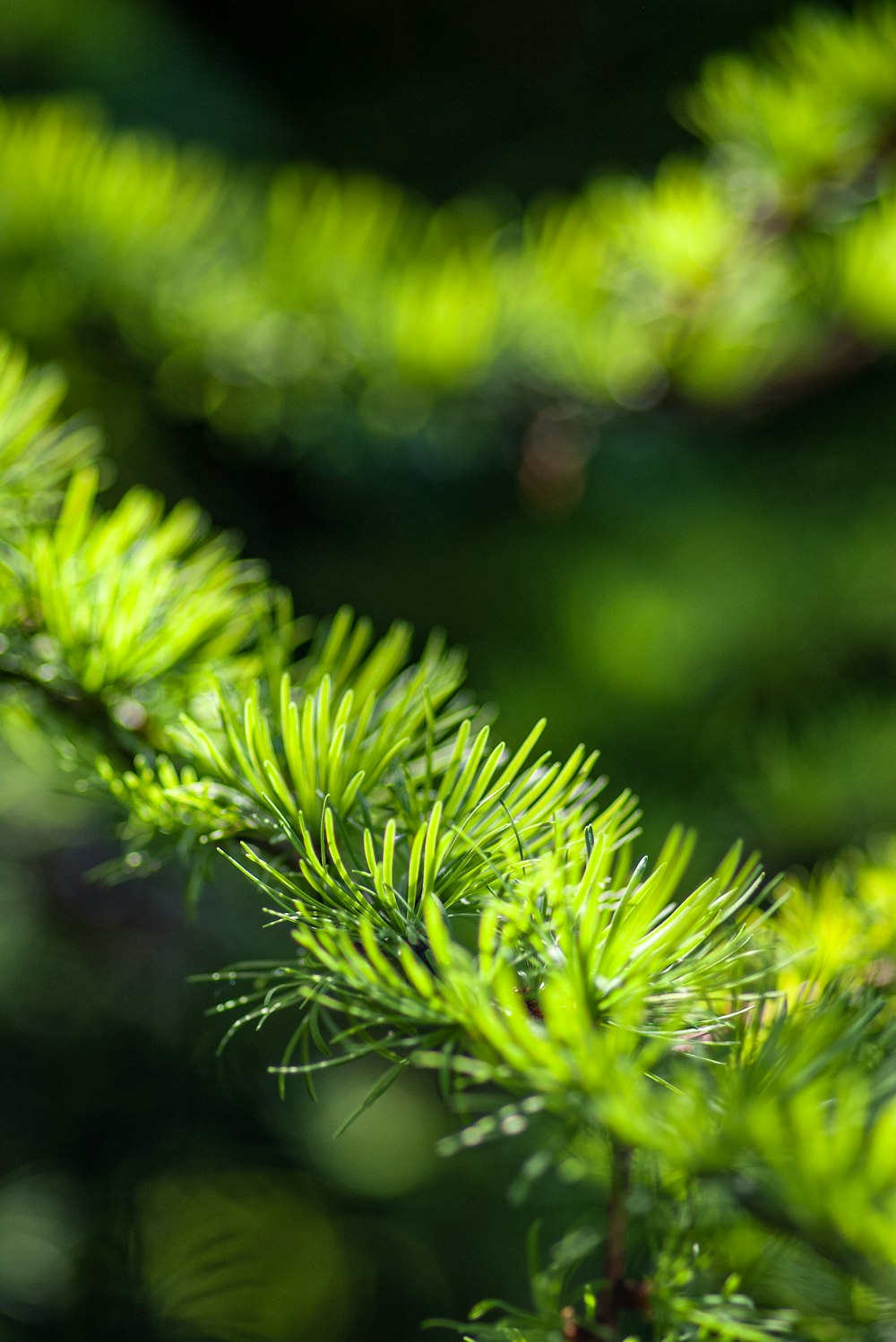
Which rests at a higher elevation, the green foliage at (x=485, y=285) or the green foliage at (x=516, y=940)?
the green foliage at (x=485, y=285)

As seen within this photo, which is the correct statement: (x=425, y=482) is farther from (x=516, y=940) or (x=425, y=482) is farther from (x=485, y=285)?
(x=516, y=940)

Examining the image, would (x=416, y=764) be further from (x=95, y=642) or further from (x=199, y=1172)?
(x=199, y=1172)

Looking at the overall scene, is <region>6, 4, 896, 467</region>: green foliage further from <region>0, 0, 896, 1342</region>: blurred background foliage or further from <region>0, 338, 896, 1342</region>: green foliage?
<region>0, 338, 896, 1342</region>: green foliage

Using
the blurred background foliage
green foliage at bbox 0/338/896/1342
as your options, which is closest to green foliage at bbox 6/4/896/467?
the blurred background foliage

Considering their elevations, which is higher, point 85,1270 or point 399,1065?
point 399,1065

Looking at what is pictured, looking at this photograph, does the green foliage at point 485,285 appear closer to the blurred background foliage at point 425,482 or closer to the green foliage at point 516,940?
the blurred background foliage at point 425,482

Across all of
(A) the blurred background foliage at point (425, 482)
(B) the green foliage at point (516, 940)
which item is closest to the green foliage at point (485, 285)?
(A) the blurred background foliage at point (425, 482)

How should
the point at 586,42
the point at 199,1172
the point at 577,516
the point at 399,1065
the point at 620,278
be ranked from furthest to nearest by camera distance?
the point at 586,42 → the point at 577,516 → the point at 199,1172 → the point at 620,278 → the point at 399,1065

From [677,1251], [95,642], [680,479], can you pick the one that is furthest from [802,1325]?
[680,479]

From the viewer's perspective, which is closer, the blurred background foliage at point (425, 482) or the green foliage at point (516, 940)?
the green foliage at point (516, 940)
